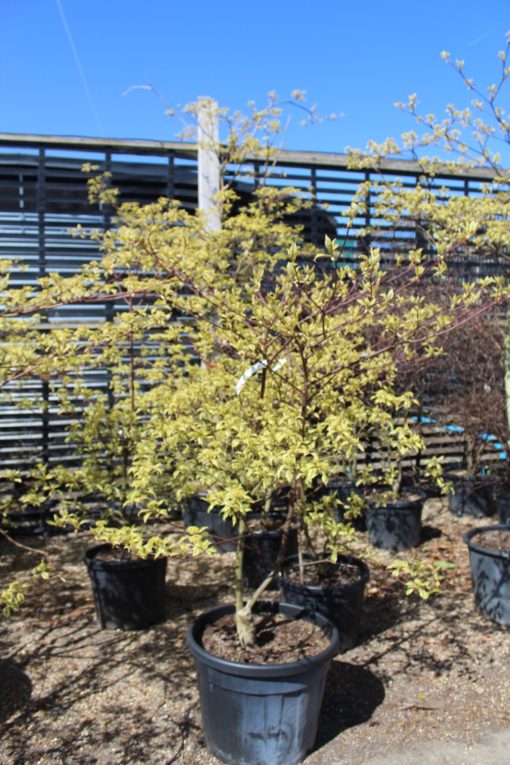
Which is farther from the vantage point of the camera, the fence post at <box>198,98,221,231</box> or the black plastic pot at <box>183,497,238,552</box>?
the fence post at <box>198,98,221,231</box>

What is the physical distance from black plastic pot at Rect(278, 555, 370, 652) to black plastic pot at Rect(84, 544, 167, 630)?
821mm

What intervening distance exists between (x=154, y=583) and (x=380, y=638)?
135 centimetres

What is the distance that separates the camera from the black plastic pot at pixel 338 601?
343 centimetres

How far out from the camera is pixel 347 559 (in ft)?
12.7

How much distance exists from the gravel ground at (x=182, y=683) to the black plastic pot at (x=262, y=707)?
0.12 meters

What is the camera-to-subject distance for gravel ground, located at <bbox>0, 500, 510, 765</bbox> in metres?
2.65

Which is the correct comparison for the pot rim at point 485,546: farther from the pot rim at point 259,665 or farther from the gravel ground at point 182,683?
the pot rim at point 259,665

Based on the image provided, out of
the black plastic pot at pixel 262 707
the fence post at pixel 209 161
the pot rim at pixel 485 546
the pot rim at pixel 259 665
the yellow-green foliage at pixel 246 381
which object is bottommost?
the black plastic pot at pixel 262 707

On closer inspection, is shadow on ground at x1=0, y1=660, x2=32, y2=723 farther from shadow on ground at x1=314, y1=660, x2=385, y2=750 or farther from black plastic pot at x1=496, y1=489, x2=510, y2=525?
black plastic pot at x1=496, y1=489, x2=510, y2=525

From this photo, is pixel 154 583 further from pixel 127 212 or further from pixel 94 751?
pixel 127 212

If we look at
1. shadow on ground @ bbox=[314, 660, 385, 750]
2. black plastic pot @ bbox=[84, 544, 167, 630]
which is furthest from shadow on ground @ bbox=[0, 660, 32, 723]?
shadow on ground @ bbox=[314, 660, 385, 750]

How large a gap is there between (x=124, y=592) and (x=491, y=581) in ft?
7.28

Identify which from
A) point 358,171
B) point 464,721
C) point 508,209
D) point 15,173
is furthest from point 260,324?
point 358,171

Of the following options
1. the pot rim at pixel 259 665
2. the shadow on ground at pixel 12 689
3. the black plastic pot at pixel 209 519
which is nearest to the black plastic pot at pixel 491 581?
the pot rim at pixel 259 665
